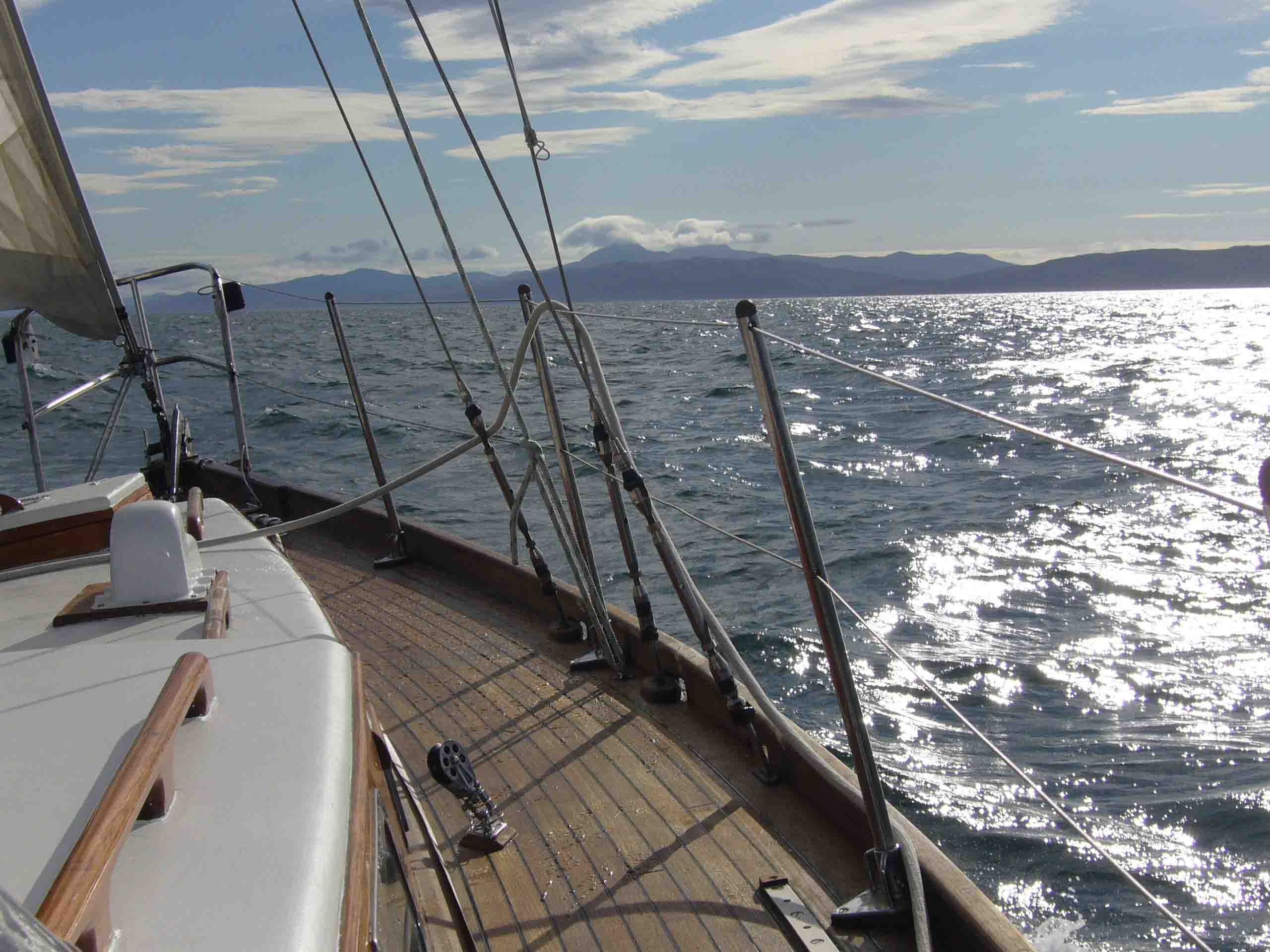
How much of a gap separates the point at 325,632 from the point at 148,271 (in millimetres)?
3729

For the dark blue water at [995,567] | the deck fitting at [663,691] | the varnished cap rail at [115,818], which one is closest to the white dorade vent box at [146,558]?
the varnished cap rail at [115,818]

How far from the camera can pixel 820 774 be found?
2.30 m

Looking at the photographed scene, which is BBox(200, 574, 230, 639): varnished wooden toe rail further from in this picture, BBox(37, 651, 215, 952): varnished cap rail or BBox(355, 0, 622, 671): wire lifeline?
BBox(355, 0, 622, 671): wire lifeline

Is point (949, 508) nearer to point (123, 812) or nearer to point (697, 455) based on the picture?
point (697, 455)

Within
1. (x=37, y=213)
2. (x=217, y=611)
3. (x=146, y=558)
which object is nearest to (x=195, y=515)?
(x=146, y=558)

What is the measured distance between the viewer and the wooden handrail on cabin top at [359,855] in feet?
3.43

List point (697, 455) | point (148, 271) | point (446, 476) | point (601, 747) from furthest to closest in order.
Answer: point (697, 455) < point (446, 476) < point (148, 271) < point (601, 747)

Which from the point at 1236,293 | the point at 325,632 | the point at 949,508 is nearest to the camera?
the point at 325,632

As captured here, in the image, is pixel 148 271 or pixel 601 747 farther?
pixel 148 271

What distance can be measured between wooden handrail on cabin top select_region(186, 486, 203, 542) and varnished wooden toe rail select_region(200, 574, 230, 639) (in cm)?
63

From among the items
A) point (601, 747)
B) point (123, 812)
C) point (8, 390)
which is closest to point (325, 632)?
point (123, 812)

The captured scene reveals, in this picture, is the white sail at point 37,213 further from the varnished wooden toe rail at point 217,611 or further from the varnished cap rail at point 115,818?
the varnished cap rail at point 115,818

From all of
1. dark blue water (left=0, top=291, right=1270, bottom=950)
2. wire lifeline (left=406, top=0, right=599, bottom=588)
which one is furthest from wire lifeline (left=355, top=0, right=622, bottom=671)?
dark blue water (left=0, top=291, right=1270, bottom=950)

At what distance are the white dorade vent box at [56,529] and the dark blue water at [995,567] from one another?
8.74 feet
